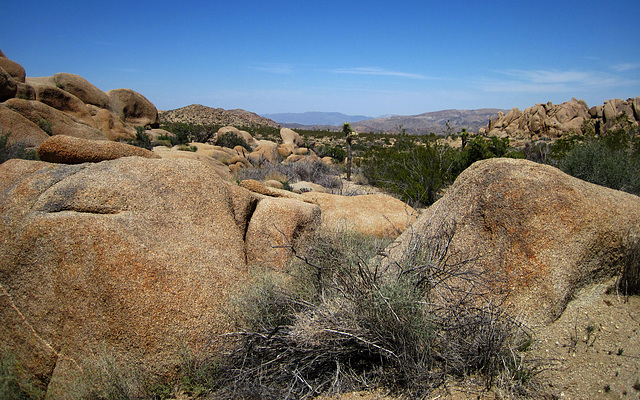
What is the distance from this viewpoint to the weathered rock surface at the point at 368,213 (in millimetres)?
6879

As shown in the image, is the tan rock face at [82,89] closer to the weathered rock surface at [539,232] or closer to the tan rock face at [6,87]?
the tan rock face at [6,87]

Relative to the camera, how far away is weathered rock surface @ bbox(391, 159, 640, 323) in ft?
11.2

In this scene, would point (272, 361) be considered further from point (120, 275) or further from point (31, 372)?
point (31, 372)

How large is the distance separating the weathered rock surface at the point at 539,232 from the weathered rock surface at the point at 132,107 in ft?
84.5

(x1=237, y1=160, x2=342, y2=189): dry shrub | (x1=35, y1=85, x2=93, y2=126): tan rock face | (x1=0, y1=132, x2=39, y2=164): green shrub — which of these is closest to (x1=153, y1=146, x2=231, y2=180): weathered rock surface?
(x1=237, y1=160, x2=342, y2=189): dry shrub

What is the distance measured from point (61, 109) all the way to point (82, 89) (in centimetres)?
501

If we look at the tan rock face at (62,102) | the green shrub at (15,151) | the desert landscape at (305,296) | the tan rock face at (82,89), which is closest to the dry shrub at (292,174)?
the green shrub at (15,151)

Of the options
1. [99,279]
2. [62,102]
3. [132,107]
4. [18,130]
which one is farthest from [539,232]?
[132,107]

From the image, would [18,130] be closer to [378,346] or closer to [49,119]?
[49,119]

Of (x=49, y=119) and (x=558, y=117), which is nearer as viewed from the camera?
(x=49, y=119)

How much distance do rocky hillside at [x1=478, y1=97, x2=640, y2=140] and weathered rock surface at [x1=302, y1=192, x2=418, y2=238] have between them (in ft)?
164

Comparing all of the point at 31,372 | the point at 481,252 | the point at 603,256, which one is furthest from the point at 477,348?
the point at 31,372

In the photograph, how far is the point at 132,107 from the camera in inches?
1027

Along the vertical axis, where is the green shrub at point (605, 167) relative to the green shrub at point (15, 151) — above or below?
below
